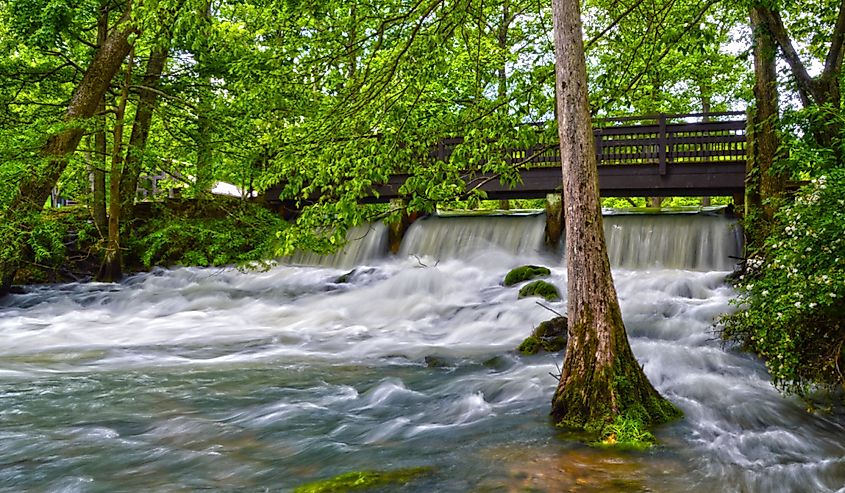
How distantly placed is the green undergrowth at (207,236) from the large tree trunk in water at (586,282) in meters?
7.55

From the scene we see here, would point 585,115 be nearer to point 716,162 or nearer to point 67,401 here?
point 67,401

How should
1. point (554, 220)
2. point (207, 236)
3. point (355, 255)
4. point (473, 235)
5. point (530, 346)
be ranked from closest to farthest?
point (530, 346), point (207, 236), point (554, 220), point (473, 235), point (355, 255)

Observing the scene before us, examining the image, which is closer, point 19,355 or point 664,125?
point 19,355

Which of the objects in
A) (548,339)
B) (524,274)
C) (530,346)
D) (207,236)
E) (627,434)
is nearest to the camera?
(627,434)

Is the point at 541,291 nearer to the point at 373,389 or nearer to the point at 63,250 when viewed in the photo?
the point at 373,389

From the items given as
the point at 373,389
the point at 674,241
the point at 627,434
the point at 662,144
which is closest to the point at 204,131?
the point at 373,389

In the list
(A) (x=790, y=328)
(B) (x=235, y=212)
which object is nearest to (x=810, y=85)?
(A) (x=790, y=328)

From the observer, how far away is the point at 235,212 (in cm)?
1488

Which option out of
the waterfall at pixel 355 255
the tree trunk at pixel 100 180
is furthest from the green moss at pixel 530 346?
the tree trunk at pixel 100 180

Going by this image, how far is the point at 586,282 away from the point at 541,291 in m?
6.97

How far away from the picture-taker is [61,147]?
12164 millimetres

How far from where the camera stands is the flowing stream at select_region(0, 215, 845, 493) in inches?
197

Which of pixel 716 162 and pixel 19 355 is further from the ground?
pixel 716 162

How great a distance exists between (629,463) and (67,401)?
6.02 m
